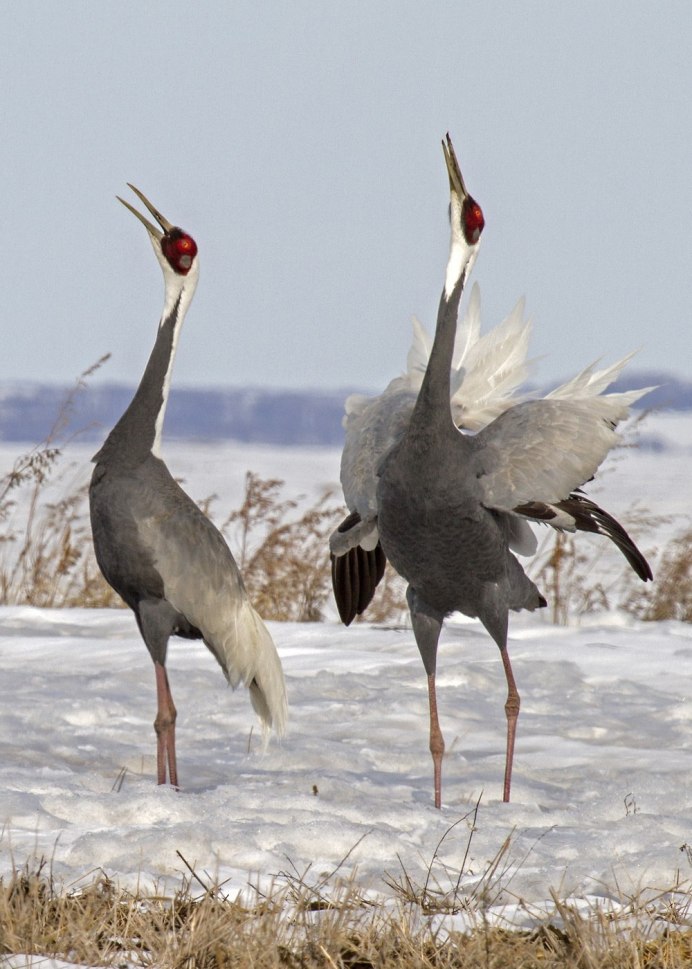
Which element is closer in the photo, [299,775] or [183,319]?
[299,775]

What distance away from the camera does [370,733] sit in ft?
19.3

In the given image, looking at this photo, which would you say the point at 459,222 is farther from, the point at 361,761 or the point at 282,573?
the point at 282,573

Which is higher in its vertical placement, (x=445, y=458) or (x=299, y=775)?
(x=445, y=458)

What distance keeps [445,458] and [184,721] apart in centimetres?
206

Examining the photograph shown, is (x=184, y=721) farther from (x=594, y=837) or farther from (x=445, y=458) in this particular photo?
(x=594, y=837)

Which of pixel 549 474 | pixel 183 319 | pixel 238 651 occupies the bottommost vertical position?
pixel 238 651

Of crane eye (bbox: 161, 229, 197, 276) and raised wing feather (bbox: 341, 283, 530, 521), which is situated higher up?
crane eye (bbox: 161, 229, 197, 276)

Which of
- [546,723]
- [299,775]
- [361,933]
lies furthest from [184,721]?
[361,933]

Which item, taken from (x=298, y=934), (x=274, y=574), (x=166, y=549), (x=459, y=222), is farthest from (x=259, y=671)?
(x=274, y=574)

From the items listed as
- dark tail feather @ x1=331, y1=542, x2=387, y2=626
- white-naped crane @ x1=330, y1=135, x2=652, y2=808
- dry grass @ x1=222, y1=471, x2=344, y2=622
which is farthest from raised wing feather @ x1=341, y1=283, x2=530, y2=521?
dry grass @ x1=222, y1=471, x2=344, y2=622

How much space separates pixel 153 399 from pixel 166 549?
661 millimetres

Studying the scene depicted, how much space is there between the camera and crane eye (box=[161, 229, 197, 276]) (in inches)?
213

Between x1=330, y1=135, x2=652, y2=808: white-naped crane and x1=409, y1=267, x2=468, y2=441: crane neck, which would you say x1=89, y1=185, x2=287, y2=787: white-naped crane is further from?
x1=409, y1=267, x2=468, y2=441: crane neck

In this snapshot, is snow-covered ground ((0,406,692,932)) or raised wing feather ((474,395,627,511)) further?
raised wing feather ((474,395,627,511))
